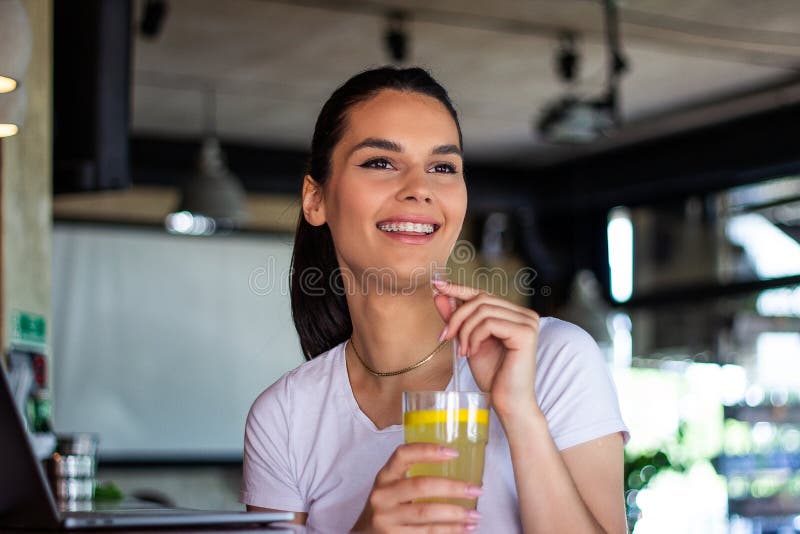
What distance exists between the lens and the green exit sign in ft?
10.4

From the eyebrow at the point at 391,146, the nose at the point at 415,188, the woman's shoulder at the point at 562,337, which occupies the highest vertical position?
the eyebrow at the point at 391,146

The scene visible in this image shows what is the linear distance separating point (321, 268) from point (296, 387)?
321mm

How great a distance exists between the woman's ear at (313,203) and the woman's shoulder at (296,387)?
11.1 inches

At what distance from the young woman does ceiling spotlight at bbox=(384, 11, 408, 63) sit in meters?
3.64

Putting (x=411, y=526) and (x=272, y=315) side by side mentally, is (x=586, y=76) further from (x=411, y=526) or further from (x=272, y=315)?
(x=411, y=526)

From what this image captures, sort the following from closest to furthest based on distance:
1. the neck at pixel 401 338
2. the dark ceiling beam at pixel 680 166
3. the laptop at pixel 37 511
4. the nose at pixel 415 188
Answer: the laptop at pixel 37 511
the nose at pixel 415 188
the neck at pixel 401 338
the dark ceiling beam at pixel 680 166

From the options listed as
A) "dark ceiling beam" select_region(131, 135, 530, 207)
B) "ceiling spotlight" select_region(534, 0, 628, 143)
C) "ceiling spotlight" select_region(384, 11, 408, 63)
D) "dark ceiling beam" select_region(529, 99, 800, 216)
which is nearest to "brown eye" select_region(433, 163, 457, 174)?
"ceiling spotlight" select_region(534, 0, 628, 143)

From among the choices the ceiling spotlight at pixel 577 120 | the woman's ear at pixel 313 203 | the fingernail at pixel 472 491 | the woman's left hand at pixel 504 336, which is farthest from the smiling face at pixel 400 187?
the ceiling spotlight at pixel 577 120

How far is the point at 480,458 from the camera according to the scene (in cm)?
129

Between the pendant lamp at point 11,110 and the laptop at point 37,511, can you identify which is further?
the pendant lamp at point 11,110

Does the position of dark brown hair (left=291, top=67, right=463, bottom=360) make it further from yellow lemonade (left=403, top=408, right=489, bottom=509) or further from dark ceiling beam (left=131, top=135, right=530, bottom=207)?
dark ceiling beam (left=131, top=135, right=530, bottom=207)

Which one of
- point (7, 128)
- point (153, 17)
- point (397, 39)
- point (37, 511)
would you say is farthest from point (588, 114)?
point (37, 511)

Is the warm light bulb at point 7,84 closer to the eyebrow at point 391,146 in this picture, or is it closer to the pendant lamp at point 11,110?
the pendant lamp at point 11,110

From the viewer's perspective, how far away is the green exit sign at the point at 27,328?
10.4 feet
